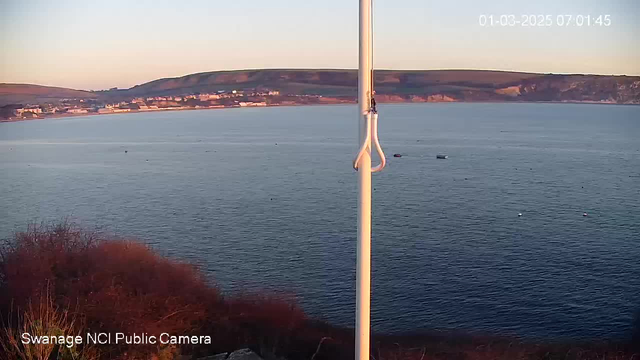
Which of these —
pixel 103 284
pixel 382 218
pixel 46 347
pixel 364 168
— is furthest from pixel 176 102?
pixel 364 168

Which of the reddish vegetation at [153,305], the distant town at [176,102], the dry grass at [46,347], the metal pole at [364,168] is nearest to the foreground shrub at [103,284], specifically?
the reddish vegetation at [153,305]

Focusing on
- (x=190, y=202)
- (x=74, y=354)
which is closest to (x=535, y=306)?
(x=190, y=202)

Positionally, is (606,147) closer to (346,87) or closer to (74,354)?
(346,87)

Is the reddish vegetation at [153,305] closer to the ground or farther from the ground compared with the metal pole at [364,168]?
closer to the ground

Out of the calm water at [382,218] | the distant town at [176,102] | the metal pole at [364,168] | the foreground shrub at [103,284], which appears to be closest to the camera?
the metal pole at [364,168]

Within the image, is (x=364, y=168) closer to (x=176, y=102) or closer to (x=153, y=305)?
(x=153, y=305)

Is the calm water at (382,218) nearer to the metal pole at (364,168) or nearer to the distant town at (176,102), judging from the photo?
the distant town at (176,102)
